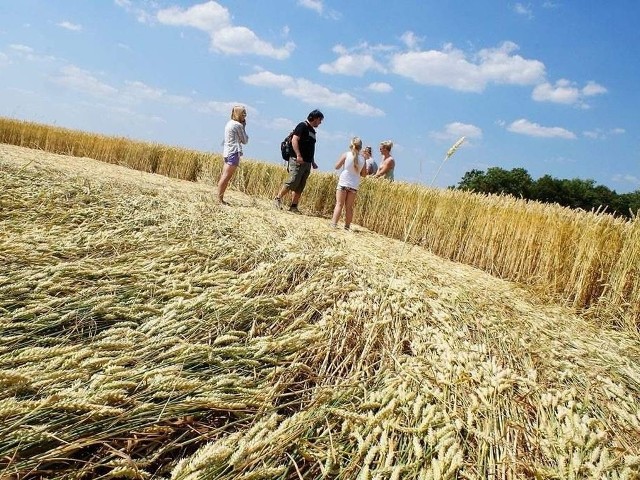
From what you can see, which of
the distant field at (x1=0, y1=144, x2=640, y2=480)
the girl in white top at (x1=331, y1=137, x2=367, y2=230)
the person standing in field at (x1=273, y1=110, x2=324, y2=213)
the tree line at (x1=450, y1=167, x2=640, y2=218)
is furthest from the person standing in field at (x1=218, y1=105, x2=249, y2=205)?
the tree line at (x1=450, y1=167, x2=640, y2=218)

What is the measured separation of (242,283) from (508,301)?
2.50 m

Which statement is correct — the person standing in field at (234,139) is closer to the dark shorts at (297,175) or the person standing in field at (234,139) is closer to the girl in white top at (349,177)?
the dark shorts at (297,175)

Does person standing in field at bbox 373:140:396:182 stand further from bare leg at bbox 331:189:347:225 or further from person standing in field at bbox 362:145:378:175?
bare leg at bbox 331:189:347:225

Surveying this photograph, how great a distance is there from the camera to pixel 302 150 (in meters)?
6.93

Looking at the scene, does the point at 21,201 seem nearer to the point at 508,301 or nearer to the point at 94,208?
the point at 94,208

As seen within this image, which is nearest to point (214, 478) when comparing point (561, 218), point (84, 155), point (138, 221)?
point (138, 221)

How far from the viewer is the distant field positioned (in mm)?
1336

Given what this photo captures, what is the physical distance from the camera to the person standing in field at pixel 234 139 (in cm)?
630

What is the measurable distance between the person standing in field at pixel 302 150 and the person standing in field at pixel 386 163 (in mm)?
1526

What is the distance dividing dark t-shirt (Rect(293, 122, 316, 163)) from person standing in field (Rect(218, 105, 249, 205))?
881 mm

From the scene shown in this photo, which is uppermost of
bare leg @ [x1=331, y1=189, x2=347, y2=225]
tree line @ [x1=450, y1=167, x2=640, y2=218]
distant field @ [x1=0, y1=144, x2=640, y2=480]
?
tree line @ [x1=450, y1=167, x2=640, y2=218]

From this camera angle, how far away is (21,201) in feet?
10.0

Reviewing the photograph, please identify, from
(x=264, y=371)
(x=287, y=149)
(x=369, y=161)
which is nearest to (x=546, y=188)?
(x=369, y=161)

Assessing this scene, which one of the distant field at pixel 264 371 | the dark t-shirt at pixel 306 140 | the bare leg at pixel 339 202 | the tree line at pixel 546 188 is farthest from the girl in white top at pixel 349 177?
the tree line at pixel 546 188
